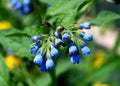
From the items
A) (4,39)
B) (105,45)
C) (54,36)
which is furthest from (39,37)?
(105,45)

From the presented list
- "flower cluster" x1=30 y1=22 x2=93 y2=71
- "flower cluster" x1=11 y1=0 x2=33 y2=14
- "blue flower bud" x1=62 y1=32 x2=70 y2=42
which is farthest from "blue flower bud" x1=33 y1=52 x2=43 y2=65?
"flower cluster" x1=11 y1=0 x2=33 y2=14

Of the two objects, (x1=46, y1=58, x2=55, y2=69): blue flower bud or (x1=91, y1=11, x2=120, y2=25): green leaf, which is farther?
(x1=91, y1=11, x2=120, y2=25): green leaf

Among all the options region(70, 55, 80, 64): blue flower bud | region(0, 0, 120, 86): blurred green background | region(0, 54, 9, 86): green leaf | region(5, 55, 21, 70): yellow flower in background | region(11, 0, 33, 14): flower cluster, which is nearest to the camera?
region(70, 55, 80, 64): blue flower bud

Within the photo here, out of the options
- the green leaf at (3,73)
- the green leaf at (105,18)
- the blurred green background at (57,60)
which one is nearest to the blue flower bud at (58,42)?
the blurred green background at (57,60)

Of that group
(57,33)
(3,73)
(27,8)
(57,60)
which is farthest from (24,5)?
(57,33)

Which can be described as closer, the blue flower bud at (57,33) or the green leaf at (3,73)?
the blue flower bud at (57,33)

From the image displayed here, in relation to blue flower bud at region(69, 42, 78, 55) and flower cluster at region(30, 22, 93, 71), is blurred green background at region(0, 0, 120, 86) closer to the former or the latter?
flower cluster at region(30, 22, 93, 71)

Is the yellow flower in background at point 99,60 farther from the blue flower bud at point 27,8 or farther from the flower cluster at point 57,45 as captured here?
the flower cluster at point 57,45

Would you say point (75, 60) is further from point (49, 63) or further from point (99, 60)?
point (99, 60)
